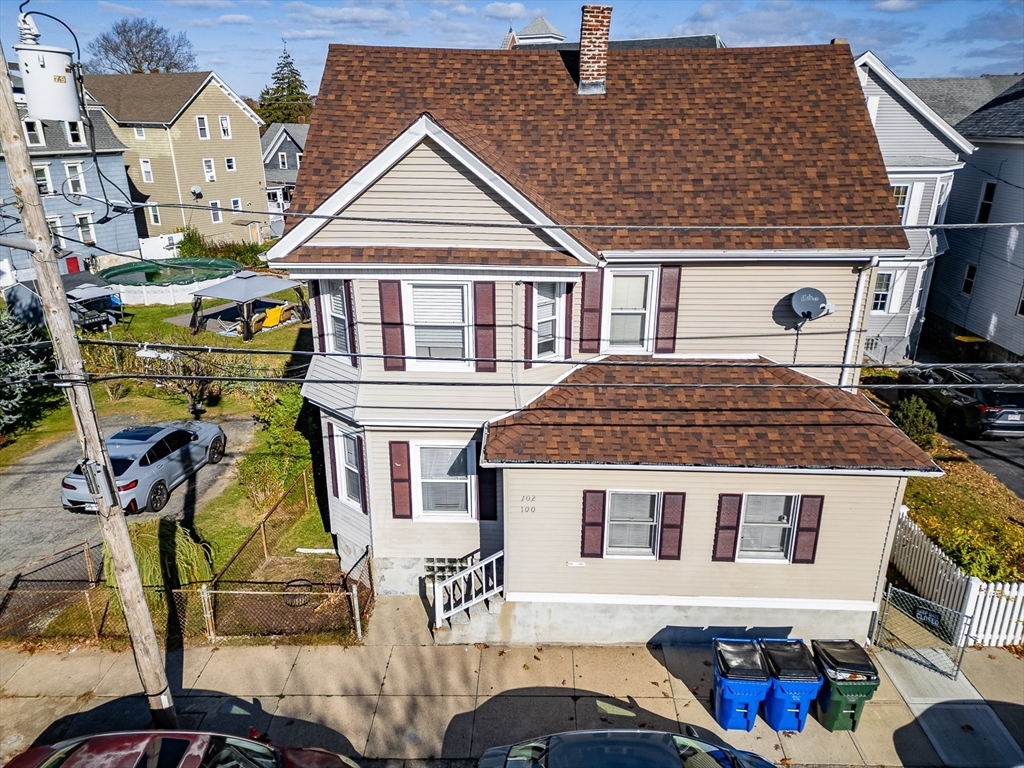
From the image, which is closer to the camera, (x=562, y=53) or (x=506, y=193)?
(x=506, y=193)

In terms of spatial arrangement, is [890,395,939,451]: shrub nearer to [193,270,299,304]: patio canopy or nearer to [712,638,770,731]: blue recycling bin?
[712,638,770,731]: blue recycling bin

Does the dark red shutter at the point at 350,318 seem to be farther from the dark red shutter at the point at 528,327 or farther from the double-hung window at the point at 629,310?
the double-hung window at the point at 629,310

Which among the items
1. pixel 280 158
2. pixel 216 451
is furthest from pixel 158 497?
pixel 280 158

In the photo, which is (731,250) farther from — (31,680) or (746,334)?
(31,680)

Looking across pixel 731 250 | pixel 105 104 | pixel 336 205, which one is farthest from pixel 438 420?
pixel 105 104

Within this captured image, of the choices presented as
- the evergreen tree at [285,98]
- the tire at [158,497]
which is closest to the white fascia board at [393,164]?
the tire at [158,497]

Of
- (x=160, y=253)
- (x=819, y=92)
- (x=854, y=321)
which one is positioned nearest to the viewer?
(x=854, y=321)
